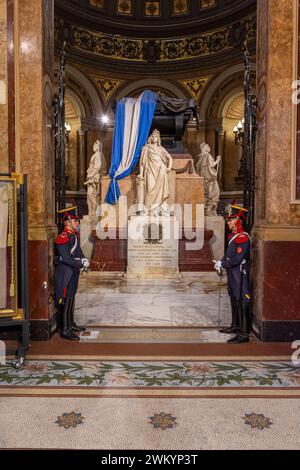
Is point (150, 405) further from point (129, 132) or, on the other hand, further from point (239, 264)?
point (129, 132)

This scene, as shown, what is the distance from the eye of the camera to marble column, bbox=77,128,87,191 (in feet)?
49.2

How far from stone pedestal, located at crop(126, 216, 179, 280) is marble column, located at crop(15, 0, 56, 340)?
148 inches

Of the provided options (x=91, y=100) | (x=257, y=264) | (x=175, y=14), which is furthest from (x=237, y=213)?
(x=175, y=14)

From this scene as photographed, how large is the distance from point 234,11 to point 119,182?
902 cm

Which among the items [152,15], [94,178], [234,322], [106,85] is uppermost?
[152,15]

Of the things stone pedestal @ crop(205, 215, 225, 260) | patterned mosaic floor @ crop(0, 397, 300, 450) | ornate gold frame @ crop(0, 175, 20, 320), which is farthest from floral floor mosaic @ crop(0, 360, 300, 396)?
stone pedestal @ crop(205, 215, 225, 260)

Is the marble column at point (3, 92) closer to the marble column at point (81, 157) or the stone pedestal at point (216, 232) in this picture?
the stone pedestal at point (216, 232)

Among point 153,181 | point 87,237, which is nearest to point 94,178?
point 87,237

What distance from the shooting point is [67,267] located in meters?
4.59

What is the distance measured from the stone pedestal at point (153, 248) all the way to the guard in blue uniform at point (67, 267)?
3573mm

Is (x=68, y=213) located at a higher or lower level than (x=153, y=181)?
lower

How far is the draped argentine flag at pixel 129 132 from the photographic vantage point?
9820 mm

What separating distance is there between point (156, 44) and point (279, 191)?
13.6 m

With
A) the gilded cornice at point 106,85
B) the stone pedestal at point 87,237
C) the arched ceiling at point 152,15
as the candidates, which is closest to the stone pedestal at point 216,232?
the stone pedestal at point 87,237
